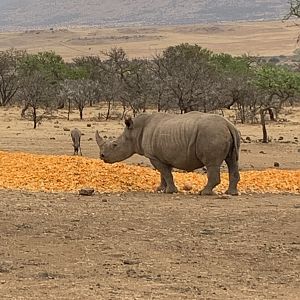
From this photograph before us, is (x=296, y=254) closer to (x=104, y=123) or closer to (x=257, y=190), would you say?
(x=257, y=190)

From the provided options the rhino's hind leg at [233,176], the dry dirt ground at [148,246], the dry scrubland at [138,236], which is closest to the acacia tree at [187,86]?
the dry scrubland at [138,236]

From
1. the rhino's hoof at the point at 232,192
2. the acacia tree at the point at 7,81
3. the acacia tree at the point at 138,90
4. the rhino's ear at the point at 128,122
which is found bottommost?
the acacia tree at the point at 7,81

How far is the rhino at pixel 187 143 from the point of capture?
55.0ft

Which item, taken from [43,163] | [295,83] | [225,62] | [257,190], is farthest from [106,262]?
[225,62]

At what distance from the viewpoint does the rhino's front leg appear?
17094 mm

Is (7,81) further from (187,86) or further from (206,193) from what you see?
(206,193)

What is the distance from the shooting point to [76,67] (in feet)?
266

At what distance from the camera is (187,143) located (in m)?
17.1

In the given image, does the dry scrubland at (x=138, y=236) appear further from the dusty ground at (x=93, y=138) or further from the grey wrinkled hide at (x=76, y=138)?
the dusty ground at (x=93, y=138)

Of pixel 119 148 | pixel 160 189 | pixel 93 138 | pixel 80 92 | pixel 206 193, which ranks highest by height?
pixel 119 148

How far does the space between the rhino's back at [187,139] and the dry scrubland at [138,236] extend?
2.75 ft

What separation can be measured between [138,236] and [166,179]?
18.7 ft

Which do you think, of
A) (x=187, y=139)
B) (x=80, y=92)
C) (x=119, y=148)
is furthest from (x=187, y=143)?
(x=80, y=92)

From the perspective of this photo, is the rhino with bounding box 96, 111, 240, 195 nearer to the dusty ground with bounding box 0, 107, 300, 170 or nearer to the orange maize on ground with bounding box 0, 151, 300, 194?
the orange maize on ground with bounding box 0, 151, 300, 194
